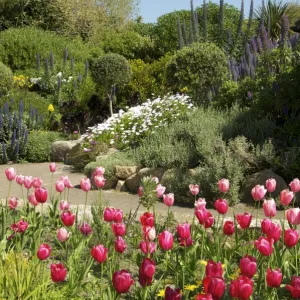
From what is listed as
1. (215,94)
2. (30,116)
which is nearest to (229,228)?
(215,94)

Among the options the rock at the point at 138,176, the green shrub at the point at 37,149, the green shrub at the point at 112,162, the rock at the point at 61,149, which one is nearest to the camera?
the rock at the point at 138,176

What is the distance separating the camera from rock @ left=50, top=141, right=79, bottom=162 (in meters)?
10.8

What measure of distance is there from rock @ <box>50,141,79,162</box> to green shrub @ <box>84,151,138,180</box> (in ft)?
6.54

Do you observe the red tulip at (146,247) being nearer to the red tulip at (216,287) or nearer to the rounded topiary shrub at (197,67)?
the red tulip at (216,287)

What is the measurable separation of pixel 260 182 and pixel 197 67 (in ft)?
16.0

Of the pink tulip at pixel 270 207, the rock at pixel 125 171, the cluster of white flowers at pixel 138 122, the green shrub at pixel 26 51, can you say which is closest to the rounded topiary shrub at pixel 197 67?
the cluster of white flowers at pixel 138 122

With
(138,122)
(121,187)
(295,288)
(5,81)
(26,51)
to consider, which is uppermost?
(26,51)

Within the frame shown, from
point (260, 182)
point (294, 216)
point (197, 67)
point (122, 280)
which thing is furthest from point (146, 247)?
point (197, 67)

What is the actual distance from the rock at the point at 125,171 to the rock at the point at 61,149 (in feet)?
9.28

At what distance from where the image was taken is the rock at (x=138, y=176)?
7.74 m

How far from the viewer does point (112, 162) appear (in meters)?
8.38

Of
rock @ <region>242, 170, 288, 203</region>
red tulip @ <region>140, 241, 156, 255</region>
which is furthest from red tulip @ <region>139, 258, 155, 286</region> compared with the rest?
rock @ <region>242, 170, 288, 203</region>

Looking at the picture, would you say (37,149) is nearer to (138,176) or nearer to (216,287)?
(138,176)

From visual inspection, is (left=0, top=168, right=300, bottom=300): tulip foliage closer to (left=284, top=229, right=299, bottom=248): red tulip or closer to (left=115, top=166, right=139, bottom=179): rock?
(left=284, top=229, right=299, bottom=248): red tulip
